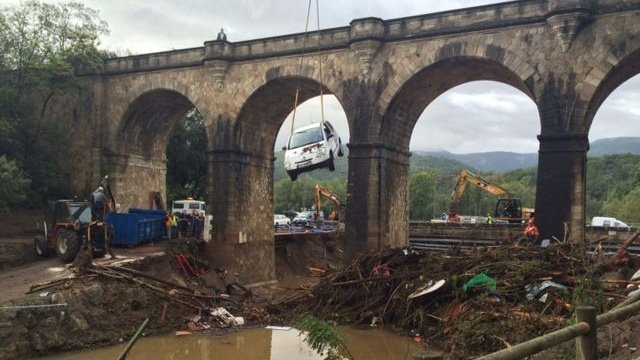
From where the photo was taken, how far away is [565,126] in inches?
578

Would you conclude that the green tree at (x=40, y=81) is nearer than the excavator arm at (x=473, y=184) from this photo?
Yes

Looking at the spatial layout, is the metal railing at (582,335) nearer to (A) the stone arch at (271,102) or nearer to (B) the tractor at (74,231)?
(B) the tractor at (74,231)

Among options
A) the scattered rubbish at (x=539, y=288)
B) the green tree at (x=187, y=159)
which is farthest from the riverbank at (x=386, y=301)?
the green tree at (x=187, y=159)

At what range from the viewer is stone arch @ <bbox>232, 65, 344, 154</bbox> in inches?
749

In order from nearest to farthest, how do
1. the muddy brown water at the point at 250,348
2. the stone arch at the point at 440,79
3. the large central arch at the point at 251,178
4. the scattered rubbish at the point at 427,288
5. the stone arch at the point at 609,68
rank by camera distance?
the muddy brown water at the point at 250,348 → the scattered rubbish at the point at 427,288 → the stone arch at the point at 609,68 → the stone arch at the point at 440,79 → the large central arch at the point at 251,178

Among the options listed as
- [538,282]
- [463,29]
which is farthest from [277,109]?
[538,282]

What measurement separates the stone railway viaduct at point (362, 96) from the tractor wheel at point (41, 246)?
17.7ft

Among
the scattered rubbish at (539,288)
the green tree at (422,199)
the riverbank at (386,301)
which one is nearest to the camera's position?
the riverbank at (386,301)

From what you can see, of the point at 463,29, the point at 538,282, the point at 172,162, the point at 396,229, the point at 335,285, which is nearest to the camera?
the point at 538,282

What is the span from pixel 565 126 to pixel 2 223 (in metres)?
20.4

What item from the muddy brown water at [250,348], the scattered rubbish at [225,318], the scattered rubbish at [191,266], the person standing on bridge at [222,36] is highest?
the person standing on bridge at [222,36]

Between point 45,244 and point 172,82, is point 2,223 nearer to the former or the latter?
point 45,244

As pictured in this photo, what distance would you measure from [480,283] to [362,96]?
341 inches

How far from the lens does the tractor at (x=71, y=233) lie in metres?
14.6
